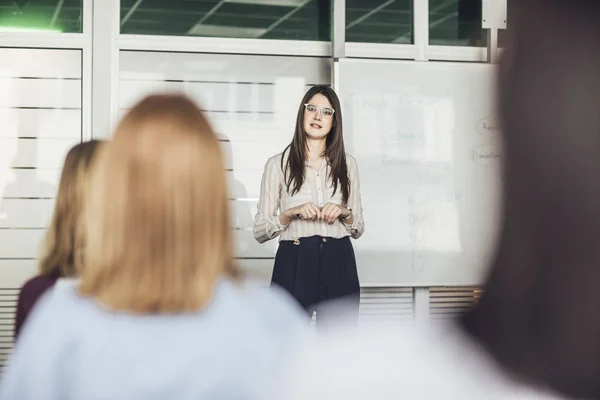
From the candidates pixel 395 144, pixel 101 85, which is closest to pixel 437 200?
pixel 395 144

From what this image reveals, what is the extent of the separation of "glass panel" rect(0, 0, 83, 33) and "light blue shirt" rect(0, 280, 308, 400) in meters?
5.05

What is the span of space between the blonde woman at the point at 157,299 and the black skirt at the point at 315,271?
301 cm

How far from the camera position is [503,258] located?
0.41 metres

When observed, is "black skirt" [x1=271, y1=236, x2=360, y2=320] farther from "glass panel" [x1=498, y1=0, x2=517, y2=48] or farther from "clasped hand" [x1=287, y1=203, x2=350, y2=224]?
"glass panel" [x1=498, y1=0, x2=517, y2=48]

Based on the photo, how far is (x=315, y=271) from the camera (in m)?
4.01

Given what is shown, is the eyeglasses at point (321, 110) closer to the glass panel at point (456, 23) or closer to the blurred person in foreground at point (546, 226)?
the glass panel at point (456, 23)

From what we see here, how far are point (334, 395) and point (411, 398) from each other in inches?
1.6

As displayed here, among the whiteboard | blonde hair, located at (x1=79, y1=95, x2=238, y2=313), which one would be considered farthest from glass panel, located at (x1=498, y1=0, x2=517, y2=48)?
the whiteboard

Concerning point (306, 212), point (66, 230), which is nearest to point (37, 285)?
point (66, 230)

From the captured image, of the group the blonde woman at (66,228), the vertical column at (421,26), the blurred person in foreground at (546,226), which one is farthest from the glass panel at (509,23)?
the vertical column at (421,26)

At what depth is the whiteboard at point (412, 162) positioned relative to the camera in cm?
569

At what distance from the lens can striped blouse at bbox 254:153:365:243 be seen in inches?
160

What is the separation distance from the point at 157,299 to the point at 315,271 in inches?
122

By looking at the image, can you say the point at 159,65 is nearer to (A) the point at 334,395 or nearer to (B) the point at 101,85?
(B) the point at 101,85
